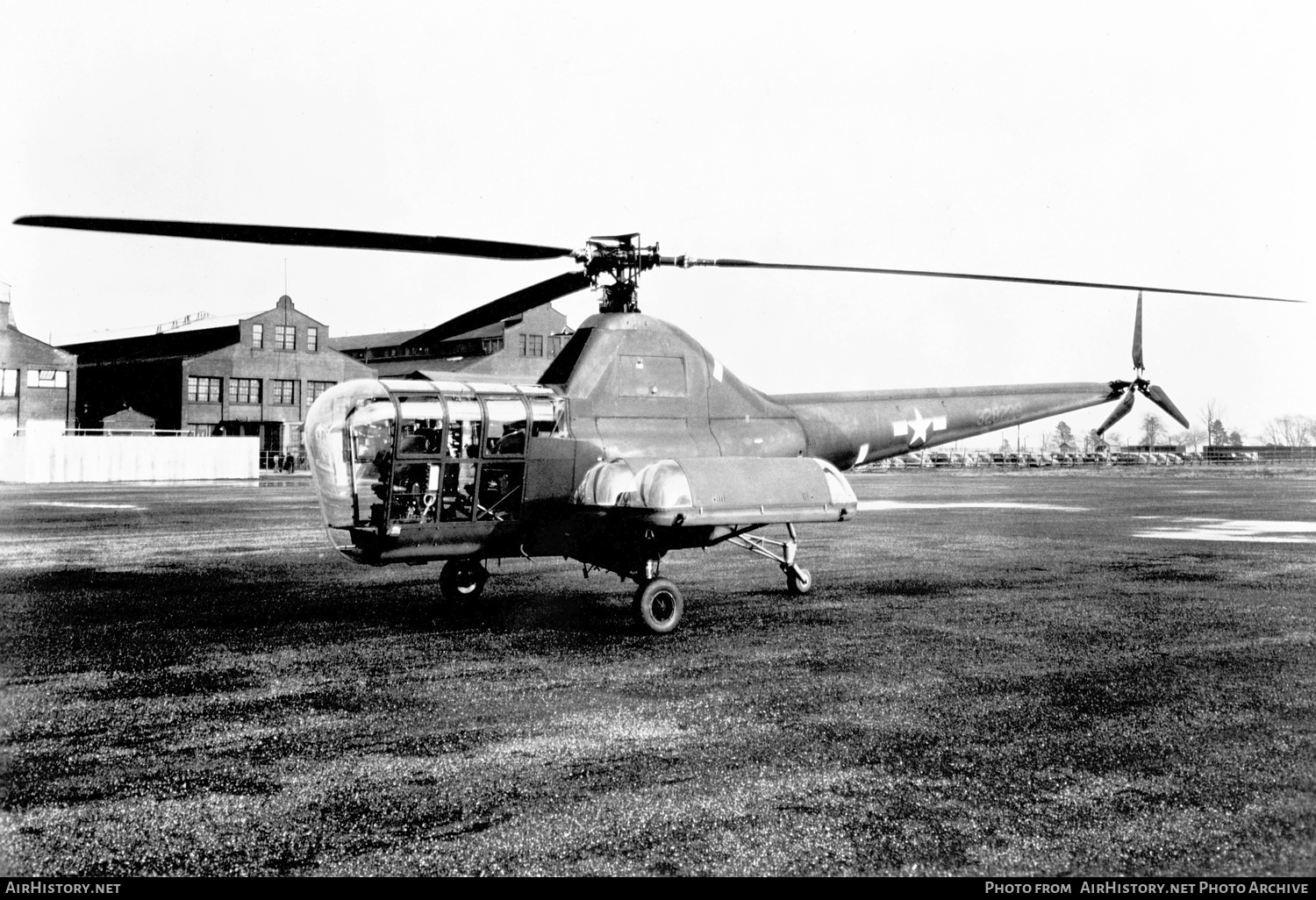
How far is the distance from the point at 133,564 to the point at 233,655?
8.51 metres

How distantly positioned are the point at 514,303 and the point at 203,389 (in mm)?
63220

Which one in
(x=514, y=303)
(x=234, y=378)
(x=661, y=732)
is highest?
(x=234, y=378)

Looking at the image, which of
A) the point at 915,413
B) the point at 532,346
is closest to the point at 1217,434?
the point at 532,346

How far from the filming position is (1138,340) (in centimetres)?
1827

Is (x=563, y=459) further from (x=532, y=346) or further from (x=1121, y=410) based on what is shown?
(x=532, y=346)

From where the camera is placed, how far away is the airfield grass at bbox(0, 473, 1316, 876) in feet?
16.4

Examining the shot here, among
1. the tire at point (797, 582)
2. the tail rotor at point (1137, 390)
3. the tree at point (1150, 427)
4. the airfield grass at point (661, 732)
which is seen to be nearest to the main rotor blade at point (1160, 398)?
the tail rotor at point (1137, 390)

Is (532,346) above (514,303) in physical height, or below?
above

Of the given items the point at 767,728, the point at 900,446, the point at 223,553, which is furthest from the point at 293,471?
the point at 767,728

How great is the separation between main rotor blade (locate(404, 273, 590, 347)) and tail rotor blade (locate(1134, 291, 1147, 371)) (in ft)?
36.6

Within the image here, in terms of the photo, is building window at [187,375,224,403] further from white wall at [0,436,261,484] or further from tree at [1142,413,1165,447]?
tree at [1142,413,1165,447]

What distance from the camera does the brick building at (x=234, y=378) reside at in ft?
224

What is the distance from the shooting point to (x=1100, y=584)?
1472 cm
